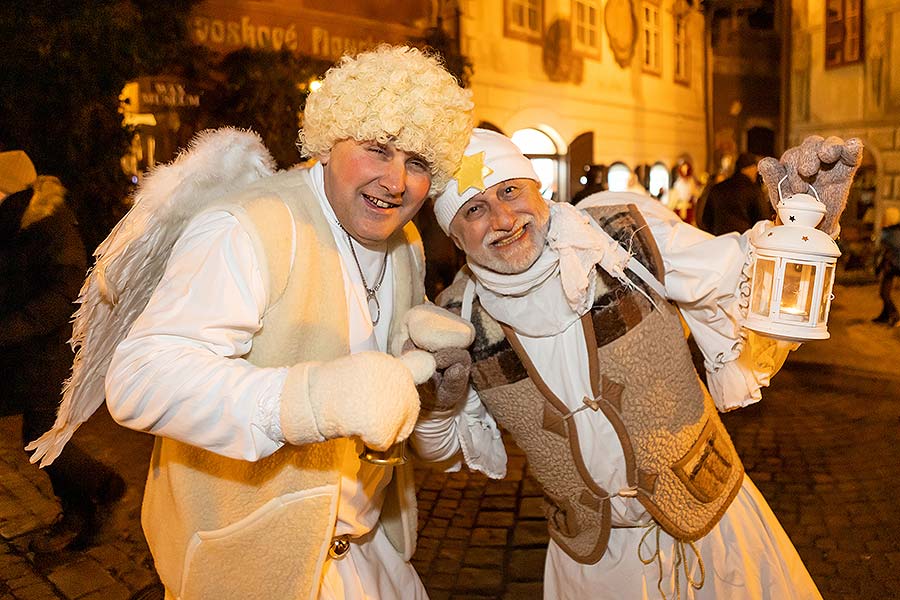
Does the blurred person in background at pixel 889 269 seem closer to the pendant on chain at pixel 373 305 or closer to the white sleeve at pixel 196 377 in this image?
the pendant on chain at pixel 373 305

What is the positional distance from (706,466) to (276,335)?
1.33 m

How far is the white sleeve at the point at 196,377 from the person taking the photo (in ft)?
4.42

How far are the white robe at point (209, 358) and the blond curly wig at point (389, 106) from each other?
8.1 inches

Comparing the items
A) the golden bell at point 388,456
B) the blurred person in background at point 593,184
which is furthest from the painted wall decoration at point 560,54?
the golden bell at point 388,456

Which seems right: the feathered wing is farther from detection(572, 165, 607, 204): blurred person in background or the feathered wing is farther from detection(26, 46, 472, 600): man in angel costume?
detection(572, 165, 607, 204): blurred person in background

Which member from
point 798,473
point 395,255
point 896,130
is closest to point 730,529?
point 395,255

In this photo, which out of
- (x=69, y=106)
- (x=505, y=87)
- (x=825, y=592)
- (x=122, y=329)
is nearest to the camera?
(x=122, y=329)

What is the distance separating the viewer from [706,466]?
7.10 ft

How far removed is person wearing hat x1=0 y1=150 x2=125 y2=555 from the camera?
368 cm

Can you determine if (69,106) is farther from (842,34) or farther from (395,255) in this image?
(842,34)

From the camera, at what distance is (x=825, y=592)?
3590 mm

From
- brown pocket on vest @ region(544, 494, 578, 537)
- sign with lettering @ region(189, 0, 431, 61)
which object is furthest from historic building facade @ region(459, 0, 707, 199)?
brown pocket on vest @ region(544, 494, 578, 537)

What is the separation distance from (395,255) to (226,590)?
1000 millimetres

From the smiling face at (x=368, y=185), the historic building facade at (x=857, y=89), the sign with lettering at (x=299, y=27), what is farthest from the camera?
the historic building facade at (x=857, y=89)
